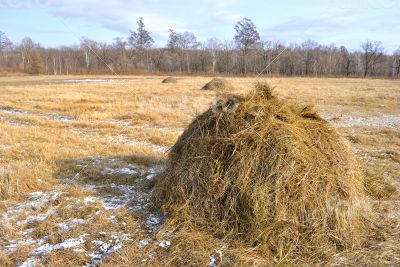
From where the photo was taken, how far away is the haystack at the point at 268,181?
4562 mm

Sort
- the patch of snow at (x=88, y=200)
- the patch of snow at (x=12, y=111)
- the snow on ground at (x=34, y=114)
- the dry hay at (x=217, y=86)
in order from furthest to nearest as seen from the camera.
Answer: the dry hay at (x=217, y=86) → the patch of snow at (x=12, y=111) → the snow on ground at (x=34, y=114) → the patch of snow at (x=88, y=200)

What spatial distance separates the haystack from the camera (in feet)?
15.0

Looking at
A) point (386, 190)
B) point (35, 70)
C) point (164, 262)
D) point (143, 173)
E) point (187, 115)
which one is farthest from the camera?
point (35, 70)

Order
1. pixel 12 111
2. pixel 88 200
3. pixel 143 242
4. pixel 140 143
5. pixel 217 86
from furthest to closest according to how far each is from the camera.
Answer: pixel 217 86 < pixel 12 111 < pixel 140 143 < pixel 88 200 < pixel 143 242

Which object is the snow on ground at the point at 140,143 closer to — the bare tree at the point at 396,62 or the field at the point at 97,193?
the field at the point at 97,193

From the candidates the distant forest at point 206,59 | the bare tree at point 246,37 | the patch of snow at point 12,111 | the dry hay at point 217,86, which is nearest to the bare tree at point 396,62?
the distant forest at point 206,59

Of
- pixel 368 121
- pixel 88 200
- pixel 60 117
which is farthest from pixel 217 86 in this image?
pixel 88 200

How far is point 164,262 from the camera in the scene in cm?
422

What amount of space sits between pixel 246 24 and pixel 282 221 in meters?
78.2

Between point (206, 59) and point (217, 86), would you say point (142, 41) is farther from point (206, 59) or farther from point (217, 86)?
point (217, 86)

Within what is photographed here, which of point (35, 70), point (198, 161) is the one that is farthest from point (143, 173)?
point (35, 70)

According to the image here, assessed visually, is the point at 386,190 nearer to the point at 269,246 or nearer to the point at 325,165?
the point at 325,165

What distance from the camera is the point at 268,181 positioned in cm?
470

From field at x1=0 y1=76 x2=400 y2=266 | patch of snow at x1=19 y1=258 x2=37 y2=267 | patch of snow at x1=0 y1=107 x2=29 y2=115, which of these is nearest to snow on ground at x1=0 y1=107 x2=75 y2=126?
patch of snow at x1=0 y1=107 x2=29 y2=115
